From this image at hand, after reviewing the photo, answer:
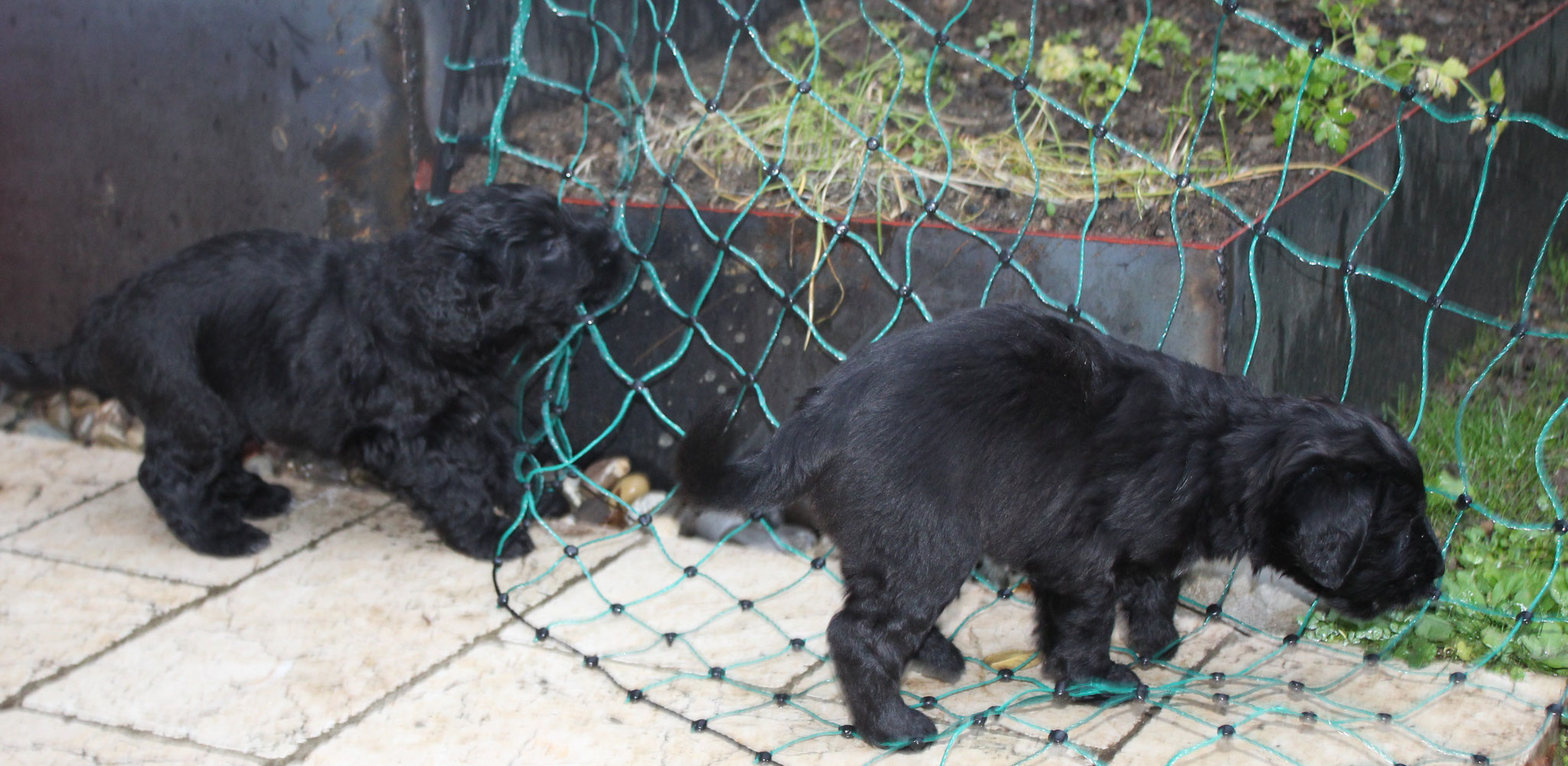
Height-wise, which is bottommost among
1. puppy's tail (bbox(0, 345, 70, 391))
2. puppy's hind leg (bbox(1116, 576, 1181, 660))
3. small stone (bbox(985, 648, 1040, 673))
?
puppy's tail (bbox(0, 345, 70, 391))

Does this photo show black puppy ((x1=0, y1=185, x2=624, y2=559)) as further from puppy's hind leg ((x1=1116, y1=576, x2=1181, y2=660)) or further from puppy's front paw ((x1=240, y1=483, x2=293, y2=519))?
puppy's hind leg ((x1=1116, y1=576, x2=1181, y2=660))

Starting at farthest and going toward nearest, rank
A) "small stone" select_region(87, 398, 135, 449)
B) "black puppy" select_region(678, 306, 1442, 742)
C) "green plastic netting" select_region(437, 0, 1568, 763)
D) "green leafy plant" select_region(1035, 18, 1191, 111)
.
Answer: "small stone" select_region(87, 398, 135, 449) → "green leafy plant" select_region(1035, 18, 1191, 111) → "green plastic netting" select_region(437, 0, 1568, 763) → "black puppy" select_region(678, 306, 1442, 742)

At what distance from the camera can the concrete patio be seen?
8.84 ft

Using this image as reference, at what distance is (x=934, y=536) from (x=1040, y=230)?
3.27 feet

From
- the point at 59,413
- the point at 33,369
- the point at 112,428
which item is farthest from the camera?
the point at 59,413

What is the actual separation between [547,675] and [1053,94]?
7.50 ft

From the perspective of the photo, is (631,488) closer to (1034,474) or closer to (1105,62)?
(1034,474)

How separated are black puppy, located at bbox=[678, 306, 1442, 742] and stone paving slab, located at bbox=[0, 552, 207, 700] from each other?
1.69 metres

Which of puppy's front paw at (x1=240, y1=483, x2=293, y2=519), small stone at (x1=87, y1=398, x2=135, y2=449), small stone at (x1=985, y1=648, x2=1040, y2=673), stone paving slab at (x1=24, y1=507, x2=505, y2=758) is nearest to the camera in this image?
stone paving slab at (x1=24, y1=507, x2=505, y2=758)

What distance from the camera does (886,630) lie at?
256 centimetres

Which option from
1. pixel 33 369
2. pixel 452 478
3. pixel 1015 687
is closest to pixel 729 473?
pixel 1015 687

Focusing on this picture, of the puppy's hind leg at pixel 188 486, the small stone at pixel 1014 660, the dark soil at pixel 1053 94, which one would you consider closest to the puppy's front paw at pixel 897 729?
the small stone at pixel 1014 660

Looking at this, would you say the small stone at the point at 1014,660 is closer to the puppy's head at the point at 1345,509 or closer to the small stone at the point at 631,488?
the puppy's head at the point at 1345,509

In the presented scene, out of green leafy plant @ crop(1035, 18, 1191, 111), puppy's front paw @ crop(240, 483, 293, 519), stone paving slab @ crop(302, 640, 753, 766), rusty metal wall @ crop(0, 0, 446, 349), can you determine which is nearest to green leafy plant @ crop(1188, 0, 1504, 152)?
green leafy plant @ crop(1035, 18, 1191, 111)
